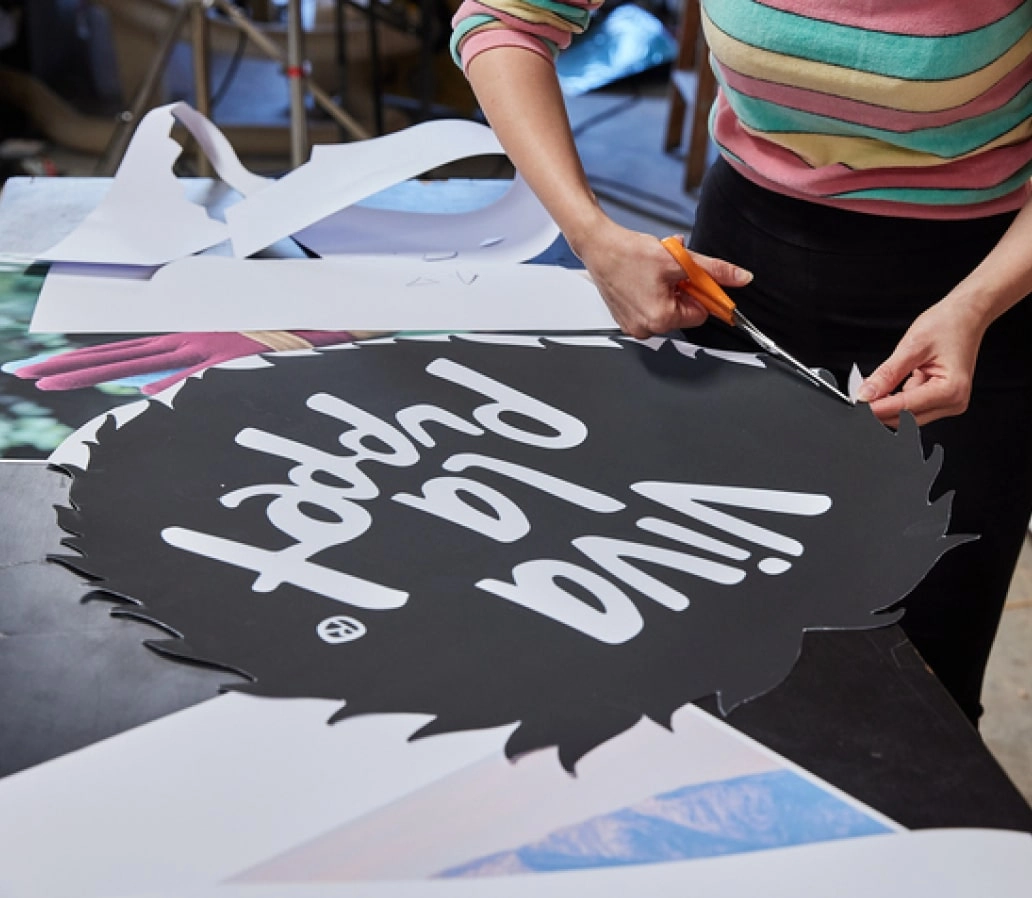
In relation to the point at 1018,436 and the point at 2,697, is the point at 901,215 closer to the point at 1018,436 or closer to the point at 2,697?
the point at 1018,436

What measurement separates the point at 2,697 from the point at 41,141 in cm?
276

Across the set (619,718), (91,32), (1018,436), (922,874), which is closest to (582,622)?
(619,718)

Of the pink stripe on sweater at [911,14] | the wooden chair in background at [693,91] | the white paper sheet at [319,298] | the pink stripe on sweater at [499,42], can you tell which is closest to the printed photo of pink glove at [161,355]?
the white paper sheet at [319,298]

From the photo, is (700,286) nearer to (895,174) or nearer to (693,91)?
(895,174)

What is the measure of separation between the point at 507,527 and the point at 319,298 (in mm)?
324

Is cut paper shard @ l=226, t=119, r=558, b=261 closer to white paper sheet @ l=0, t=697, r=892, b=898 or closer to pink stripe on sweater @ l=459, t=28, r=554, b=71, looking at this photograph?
pink stripe on sweater @ l=459, t=28, r=554, b=71

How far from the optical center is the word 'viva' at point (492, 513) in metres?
0.53

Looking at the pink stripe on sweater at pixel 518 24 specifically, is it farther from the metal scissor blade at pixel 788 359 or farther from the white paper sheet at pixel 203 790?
the white paper sheet at pixel 203 790

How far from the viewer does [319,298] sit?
84 cm

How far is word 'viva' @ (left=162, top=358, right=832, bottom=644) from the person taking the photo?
0.53 meters

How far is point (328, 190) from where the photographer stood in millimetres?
936

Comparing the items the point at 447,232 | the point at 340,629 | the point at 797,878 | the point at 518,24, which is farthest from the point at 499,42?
the point at 797,878

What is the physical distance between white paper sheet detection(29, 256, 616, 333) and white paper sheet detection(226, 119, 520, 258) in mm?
36

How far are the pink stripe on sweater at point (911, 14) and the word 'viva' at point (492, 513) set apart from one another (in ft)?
1.02
